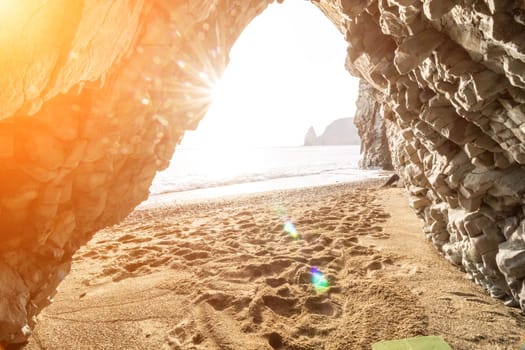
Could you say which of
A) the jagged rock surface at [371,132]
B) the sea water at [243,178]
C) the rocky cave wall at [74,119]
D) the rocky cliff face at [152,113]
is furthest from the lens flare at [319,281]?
the jagged rock surface at [371,132]

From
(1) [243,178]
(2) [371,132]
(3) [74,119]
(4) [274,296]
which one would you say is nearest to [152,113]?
(3) [74,119]

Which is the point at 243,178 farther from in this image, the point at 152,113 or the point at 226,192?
the point at 152,113

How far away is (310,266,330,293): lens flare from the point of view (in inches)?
203

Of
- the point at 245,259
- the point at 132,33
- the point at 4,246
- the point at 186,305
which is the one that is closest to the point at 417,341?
the point at 186,305

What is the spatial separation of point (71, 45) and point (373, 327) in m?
4.96

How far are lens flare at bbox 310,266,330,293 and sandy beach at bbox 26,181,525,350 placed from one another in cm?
8

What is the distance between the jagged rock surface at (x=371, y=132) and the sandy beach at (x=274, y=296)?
26424 millimetres

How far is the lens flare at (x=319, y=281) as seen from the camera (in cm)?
515

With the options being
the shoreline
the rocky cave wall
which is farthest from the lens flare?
the shoreline

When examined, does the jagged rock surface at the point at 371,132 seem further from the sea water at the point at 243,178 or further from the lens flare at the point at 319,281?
the lens flare at the point at 319,281

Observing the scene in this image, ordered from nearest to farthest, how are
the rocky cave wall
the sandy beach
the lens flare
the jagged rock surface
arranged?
1. the rocky cave wall
2. the sandy beach
3. the lens flare
4. the jagged rock surface

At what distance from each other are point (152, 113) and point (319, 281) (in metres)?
4.57

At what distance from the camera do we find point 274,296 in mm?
4941

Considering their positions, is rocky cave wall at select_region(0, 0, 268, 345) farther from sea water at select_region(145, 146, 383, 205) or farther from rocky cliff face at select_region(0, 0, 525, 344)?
sea water at select_region(145, 146, 383, 205)
